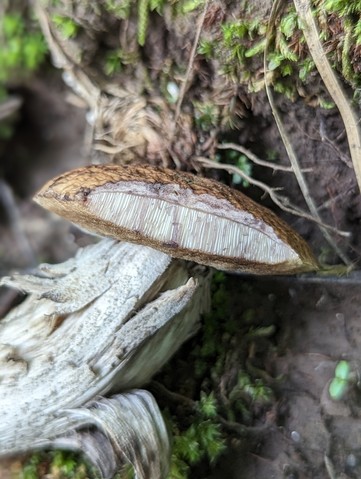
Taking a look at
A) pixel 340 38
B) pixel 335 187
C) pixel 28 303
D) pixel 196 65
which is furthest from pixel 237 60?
pixel 28 303

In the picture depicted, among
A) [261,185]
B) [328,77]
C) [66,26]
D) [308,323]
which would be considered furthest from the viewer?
[66,26]

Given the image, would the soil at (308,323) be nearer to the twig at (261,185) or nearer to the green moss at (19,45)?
the twig at (261,185)

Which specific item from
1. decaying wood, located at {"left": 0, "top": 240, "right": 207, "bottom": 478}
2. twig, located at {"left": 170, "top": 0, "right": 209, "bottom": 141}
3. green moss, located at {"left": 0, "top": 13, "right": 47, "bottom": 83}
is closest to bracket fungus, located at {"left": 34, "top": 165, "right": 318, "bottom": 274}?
decaying wood, located at {"left": 0, "top": 240, "right": 207, "bottom": 478}

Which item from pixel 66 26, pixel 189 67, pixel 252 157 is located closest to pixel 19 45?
pixel 66 26

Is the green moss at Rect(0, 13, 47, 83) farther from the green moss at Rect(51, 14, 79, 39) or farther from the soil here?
the soil

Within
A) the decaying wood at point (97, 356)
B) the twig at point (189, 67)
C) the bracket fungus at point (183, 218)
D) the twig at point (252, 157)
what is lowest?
the decaying wood at point (97, 356)

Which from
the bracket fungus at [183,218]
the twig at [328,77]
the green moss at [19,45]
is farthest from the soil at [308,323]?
the green moss at [19,45]

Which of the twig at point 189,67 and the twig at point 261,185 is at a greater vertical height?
the twig at point 189,67

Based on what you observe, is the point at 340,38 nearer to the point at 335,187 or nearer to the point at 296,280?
the point at 335,187

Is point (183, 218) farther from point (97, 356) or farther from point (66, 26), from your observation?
point (66, 26)
